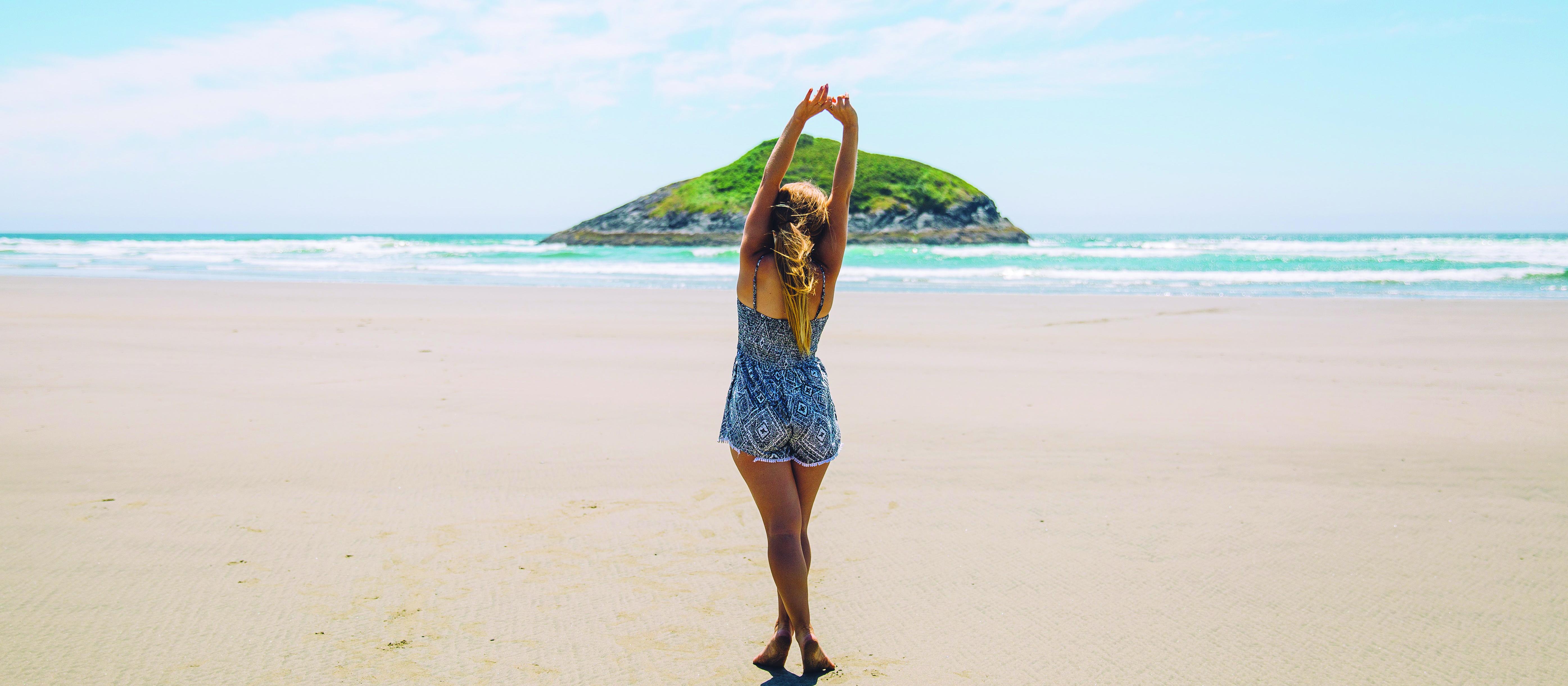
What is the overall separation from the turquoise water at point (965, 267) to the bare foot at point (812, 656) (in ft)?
58.0

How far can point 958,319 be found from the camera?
13.1 meters

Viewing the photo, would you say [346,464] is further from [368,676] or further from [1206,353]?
[1206,353]

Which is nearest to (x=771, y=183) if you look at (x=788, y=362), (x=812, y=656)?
(x=788, y=362)

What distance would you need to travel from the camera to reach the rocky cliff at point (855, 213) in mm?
67250

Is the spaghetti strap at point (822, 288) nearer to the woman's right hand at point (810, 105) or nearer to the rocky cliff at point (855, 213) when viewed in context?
the woman's right hand at point (810, 105)

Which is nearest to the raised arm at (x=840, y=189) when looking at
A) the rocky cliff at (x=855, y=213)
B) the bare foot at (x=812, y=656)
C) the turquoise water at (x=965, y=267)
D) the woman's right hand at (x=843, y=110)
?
the woman's right hand at (x=843, y=110)

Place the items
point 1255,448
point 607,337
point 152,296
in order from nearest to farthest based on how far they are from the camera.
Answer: point 1255,448, point 607,337, point 152,296

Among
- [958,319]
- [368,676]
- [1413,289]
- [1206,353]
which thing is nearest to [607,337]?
[958,319]

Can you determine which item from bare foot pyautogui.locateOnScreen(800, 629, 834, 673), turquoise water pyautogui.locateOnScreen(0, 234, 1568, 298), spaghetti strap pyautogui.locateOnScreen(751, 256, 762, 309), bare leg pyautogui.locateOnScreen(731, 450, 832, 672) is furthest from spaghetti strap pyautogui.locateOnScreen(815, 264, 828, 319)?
turquoise water pyautogui.locateOnScreen(0, 234, 1568, 298)

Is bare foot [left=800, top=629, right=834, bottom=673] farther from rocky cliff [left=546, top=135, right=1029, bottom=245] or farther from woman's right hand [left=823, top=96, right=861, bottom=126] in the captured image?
rocky cliff [left=546, top=135, right=1029, bottom=245]

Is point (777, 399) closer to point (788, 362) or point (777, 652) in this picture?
point (788, 362)

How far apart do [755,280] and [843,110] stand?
0.61m

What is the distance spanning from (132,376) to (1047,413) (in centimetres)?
733

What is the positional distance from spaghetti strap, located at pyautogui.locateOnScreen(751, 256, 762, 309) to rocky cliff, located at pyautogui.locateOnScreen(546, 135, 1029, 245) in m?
61.0
